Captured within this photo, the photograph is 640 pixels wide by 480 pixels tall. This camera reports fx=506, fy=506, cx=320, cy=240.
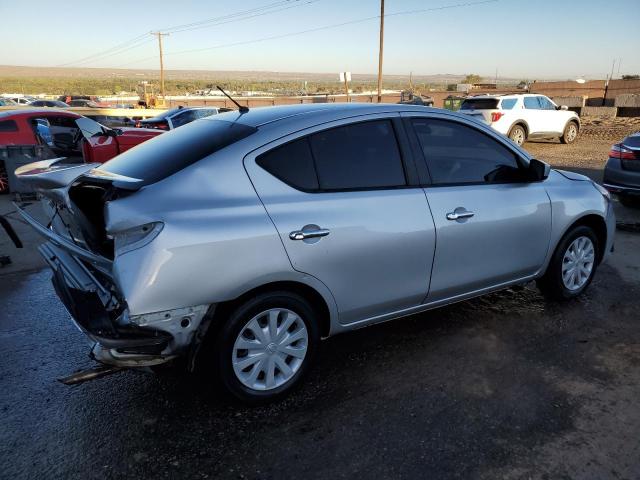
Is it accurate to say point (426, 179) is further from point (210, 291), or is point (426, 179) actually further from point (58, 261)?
point (58, 261)

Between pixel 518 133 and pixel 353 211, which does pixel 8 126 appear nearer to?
pixel 353 211

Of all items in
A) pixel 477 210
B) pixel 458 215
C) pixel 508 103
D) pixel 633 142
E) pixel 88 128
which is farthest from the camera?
pixel 508 103

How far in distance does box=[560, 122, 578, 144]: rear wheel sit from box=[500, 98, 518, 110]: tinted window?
280 centimetres

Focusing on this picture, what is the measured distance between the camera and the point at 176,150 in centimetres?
307

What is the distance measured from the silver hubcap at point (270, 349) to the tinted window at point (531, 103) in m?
14.6

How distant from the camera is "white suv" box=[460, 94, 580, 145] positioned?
14.8m

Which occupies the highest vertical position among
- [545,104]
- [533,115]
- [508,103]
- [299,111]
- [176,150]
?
[299,111]

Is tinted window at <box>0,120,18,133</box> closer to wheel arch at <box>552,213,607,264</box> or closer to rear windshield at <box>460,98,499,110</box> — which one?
wheel arch at <box>552,213,607,264</box>

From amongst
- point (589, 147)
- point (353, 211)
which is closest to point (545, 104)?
point (589, 147)

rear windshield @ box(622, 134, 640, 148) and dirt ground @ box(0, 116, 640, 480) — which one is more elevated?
rear windshield @ box(622, 134, 640, 148)

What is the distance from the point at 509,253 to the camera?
12.4 ft

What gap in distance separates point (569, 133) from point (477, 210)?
15.5m

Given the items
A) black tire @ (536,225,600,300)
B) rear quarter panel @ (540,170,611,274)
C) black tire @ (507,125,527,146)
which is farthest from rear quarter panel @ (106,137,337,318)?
black tire @ (507,125,527,146)

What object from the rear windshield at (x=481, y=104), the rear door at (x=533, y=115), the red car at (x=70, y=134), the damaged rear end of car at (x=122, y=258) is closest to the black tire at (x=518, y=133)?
the rear door at (x=533, y=115)
